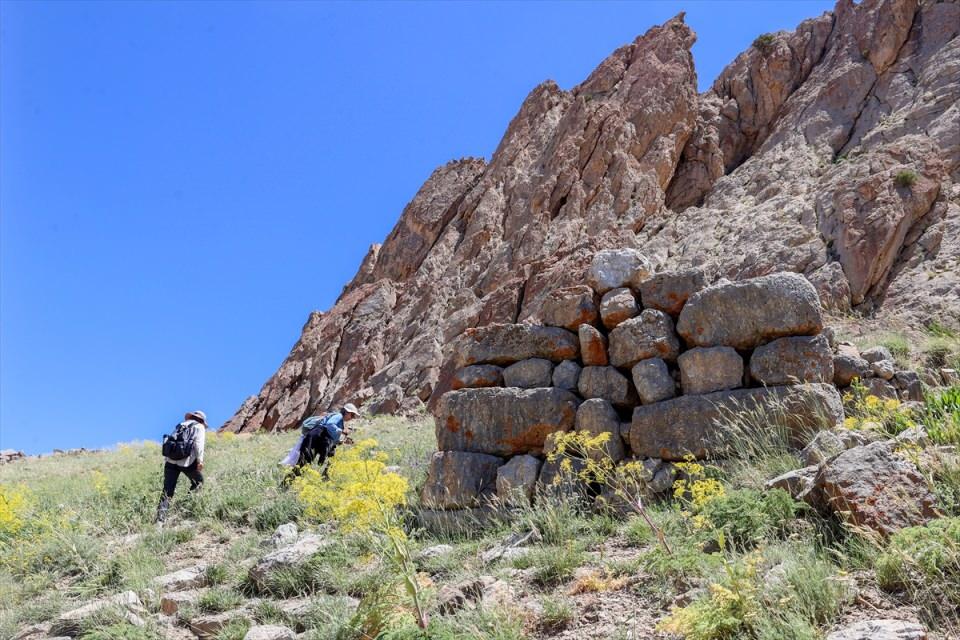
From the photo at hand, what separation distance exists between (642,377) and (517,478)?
1928 millimetres

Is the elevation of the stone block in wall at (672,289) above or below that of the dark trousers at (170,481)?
above

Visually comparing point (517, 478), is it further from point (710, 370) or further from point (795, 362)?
point (795, 362)

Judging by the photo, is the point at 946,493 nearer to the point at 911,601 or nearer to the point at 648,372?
the point at 911,601

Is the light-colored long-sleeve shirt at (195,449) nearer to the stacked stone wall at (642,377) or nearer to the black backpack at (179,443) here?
the black backpack at (179,443)

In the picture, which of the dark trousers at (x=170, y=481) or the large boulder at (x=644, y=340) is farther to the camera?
the dark trousers at (x=170, y=481)

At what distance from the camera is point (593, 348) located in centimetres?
840

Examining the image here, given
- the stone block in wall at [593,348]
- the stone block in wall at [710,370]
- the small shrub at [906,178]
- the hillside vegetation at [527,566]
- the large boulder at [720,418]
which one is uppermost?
the small shrub at [906,178]

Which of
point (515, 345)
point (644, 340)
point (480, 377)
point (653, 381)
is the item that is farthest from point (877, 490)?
point (480, 377)

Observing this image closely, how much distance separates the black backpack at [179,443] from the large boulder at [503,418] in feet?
12.7

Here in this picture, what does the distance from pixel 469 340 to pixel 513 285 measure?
16314 mm

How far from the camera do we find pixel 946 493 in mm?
4297

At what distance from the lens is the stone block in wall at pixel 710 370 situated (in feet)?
24.6

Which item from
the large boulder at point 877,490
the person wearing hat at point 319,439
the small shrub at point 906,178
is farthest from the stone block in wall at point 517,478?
the small shrub at point 906,178

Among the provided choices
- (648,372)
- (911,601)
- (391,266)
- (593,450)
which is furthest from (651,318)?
(391,266)
